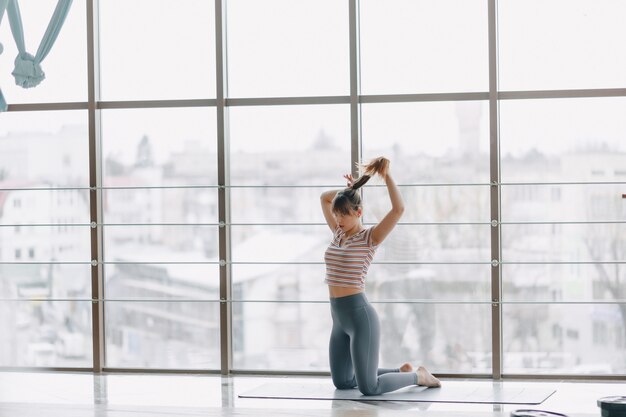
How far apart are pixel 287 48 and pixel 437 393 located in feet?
7.59

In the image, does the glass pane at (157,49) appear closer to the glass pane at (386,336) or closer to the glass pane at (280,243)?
the glass pane at (280,243)

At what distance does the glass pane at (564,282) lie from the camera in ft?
20.2

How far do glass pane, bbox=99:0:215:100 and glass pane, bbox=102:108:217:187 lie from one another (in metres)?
0.13

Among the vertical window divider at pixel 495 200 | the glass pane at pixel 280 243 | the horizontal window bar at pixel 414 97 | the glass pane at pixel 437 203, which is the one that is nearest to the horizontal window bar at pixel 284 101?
the horizontal window bar at pixel 414 97

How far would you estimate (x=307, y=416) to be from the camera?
4.68m

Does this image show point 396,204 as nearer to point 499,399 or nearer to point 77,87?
point 499,399

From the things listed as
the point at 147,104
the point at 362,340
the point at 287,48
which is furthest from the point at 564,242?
the point at 147,104

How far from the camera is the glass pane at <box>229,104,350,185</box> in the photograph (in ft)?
21.2

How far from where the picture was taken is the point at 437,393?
18.5ft

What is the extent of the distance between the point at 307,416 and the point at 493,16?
2750mm

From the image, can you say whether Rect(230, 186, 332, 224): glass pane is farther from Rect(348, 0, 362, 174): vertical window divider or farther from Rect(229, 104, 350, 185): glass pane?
Rect(348, 0, 362, 174): vertical window divider

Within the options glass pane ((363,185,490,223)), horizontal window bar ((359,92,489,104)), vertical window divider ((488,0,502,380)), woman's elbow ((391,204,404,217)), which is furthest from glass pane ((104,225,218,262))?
vertical window divider ((488,0,502,380))

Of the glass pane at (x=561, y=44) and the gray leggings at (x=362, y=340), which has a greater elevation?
the glass pane at (x=561, y=44)

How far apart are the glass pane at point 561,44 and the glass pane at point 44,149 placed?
2.68 metres
